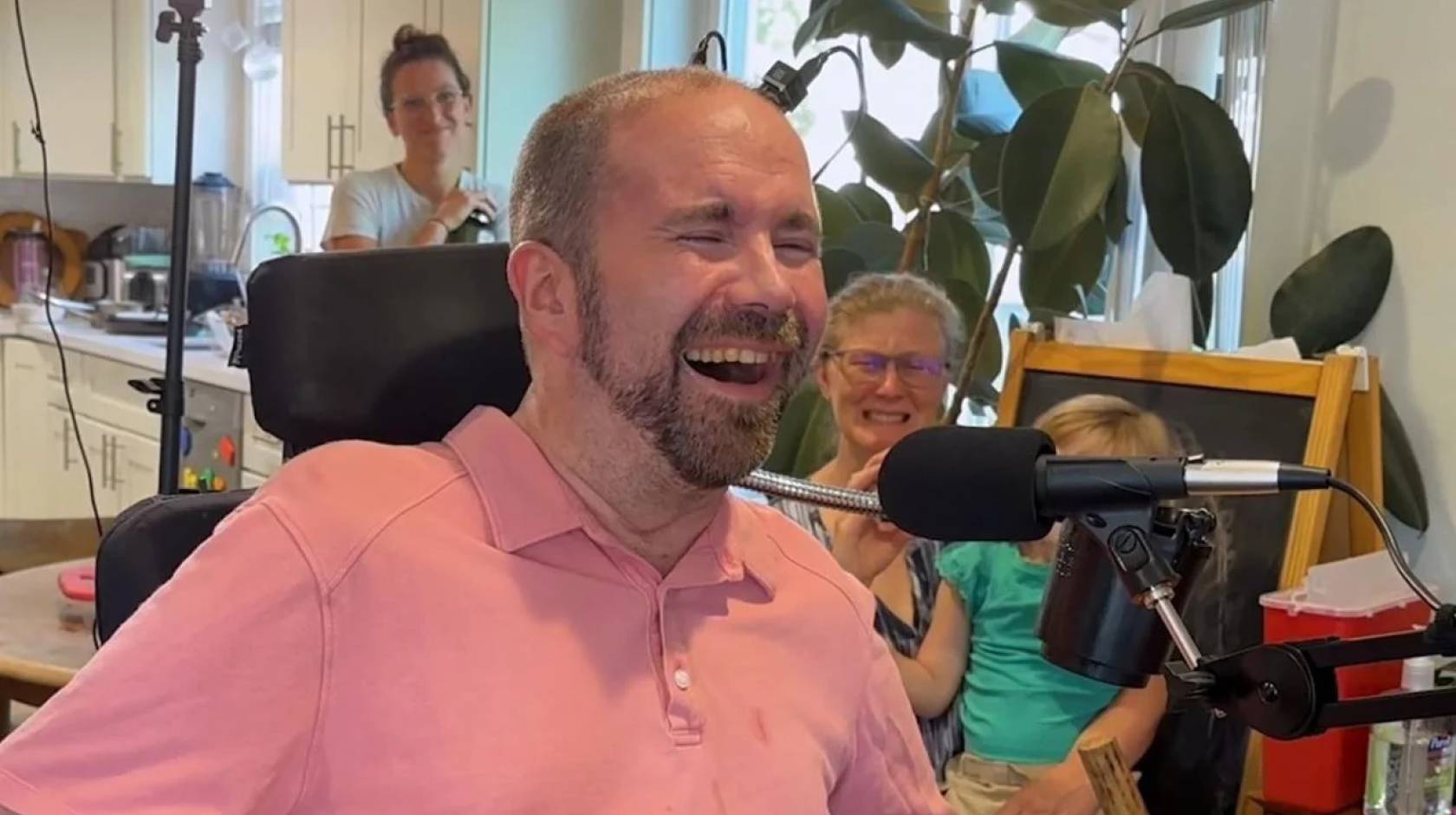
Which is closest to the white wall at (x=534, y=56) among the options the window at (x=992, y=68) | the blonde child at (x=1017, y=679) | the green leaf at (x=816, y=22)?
the window at (x=992, y=68)

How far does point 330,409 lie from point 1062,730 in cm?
→ 106

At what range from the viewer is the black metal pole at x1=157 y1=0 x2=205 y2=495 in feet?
6.12

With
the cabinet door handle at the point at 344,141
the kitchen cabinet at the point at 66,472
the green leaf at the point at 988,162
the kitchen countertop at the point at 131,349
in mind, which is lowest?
the kitchen cabinet at the point at 66,472

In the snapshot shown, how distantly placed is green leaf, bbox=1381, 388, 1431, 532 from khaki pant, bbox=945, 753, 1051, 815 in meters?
0.59

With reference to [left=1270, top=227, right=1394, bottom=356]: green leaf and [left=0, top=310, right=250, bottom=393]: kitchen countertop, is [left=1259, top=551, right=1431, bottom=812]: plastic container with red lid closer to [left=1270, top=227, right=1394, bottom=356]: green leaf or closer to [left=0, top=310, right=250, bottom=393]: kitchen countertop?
[left=1270, top=227, right=1394, bottom=356]: green leaf

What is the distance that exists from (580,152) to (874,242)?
1291mm

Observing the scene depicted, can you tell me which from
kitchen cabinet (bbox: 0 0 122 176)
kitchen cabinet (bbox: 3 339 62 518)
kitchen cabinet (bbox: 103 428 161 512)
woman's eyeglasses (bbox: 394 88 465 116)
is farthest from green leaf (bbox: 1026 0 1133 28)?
kitchen cabinet (bbox: 0 0 122 176)

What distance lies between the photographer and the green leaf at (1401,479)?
1892 millimetres

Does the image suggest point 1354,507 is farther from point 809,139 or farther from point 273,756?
point 809,139

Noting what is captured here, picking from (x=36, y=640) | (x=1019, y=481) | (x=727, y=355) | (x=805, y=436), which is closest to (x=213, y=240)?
(x=805, y=436)

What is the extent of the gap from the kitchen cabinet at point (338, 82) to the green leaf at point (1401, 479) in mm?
2637

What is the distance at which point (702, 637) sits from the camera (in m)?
1.12

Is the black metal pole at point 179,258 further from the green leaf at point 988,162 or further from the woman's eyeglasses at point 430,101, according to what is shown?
the woman's eyeglasses at point 430,101

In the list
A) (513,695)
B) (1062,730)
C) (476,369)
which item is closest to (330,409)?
(476,369)
